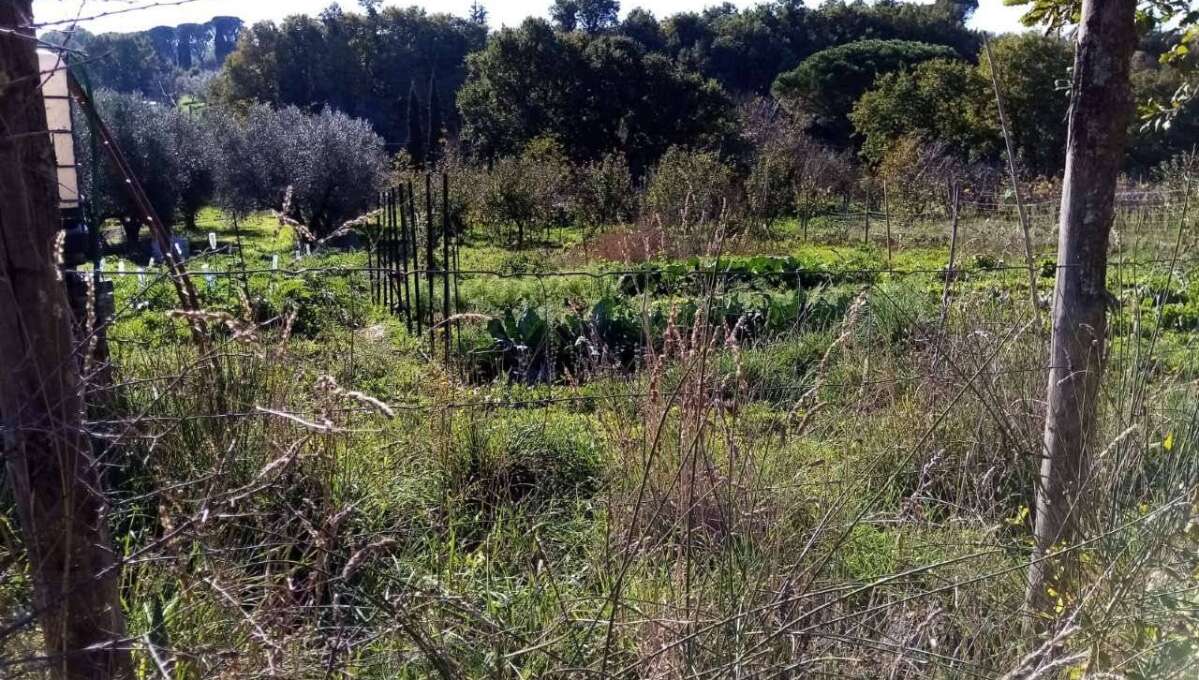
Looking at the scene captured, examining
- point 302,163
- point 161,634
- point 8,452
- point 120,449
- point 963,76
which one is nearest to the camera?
point 8,452

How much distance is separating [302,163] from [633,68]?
1184 cm

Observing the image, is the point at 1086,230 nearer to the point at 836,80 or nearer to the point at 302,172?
the point at 302,172

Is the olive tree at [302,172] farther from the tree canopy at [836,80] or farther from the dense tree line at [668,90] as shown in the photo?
the tree canopy at [836,80]

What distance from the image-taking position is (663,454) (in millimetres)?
3283

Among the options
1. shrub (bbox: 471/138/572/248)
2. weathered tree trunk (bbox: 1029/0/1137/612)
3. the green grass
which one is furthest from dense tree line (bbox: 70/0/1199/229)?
weathered tree trunk (bbox: 1029/0/1137/612)

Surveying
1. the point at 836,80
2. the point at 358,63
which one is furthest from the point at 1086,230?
the point at 358,63

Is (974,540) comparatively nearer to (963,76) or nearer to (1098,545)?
(1098,545)

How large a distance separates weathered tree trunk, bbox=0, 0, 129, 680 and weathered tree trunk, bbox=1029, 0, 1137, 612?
2225 millimetres

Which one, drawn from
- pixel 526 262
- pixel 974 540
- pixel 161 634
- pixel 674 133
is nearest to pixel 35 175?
pixel 161 634

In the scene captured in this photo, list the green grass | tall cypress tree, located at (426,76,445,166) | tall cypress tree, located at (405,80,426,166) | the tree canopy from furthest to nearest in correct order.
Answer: the tree canopy
tall cypress tree, located at (426,76,445,166)
tall cypress tree, located at (405,80,426,166)
the green grass

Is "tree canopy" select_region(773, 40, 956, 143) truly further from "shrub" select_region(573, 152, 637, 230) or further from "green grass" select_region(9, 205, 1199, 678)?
"green grass" select_region(9, 205, 1199, 678)

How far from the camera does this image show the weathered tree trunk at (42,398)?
5.34 ft

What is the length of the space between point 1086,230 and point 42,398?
2584 millimetres

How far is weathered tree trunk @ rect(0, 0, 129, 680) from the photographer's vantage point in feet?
5.34
